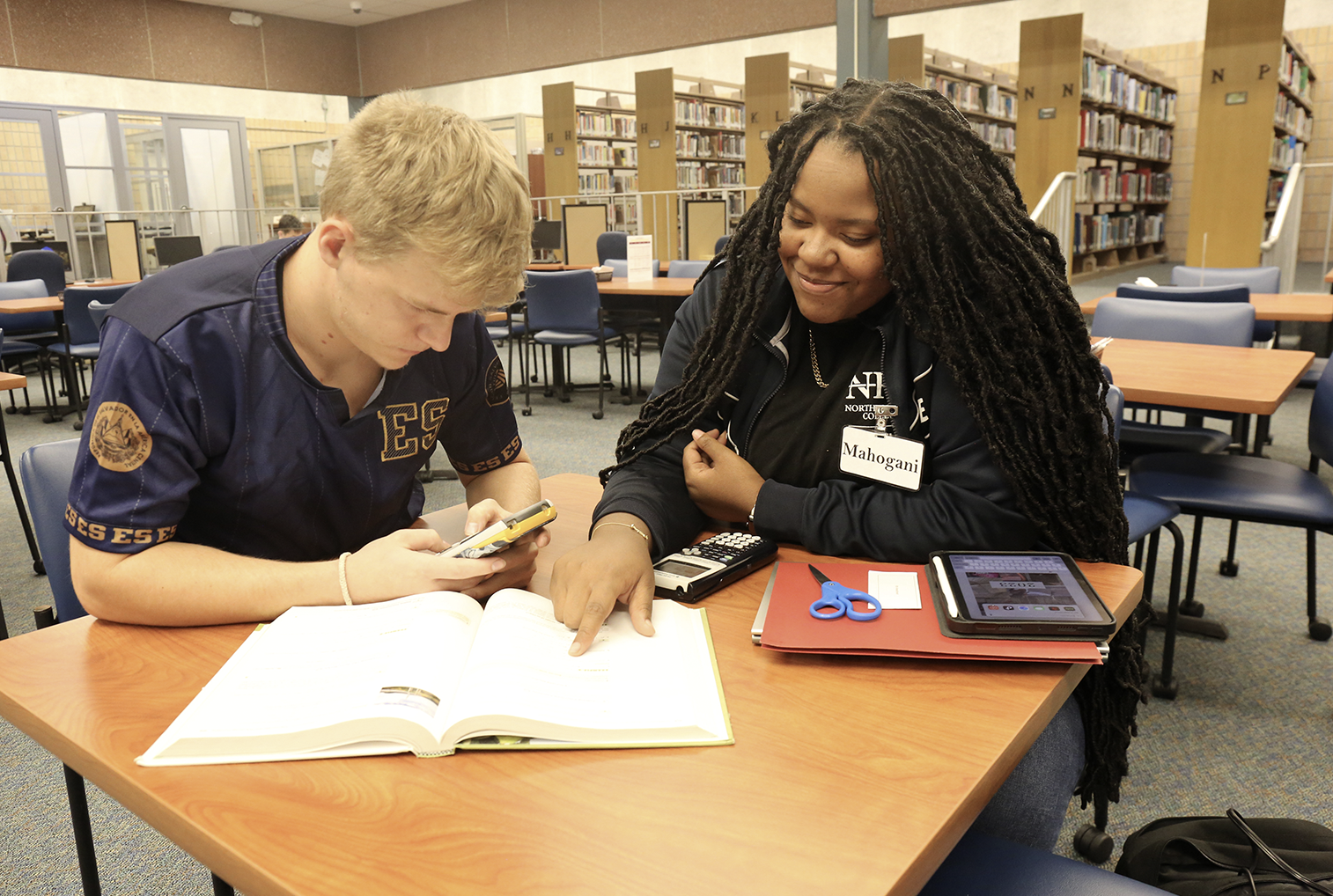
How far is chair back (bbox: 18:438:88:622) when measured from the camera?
118 centimetres

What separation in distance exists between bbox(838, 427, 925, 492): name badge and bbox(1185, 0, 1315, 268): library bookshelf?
6.43 metres

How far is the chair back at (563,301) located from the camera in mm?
5426

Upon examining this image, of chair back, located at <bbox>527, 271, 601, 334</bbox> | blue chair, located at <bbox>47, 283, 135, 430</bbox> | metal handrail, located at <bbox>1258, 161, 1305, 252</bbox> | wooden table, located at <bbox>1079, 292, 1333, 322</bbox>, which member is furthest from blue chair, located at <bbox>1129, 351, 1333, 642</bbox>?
blue chair, located at <bbox>47, 283, 135, 430</bbox>

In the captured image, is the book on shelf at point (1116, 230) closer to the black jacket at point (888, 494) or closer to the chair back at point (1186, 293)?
the chair back at point (1186, 293)

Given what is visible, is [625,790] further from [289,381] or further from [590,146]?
[590,146]

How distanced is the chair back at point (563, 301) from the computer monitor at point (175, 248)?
12.3ft

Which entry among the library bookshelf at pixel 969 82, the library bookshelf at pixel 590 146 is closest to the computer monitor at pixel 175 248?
the library bookshelf at pixel 590 146

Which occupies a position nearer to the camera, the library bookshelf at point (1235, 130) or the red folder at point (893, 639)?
the red folder at point (893, 639)

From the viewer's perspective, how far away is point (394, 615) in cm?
87

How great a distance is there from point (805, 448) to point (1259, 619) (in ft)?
6.45

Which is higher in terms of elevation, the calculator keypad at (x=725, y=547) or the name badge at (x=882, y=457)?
the name badge at (x=882, y=457)

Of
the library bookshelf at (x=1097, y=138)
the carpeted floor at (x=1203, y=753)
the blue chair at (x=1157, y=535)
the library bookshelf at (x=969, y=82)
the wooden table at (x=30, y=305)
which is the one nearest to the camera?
the carpeted floor at (x=1203, y=753)

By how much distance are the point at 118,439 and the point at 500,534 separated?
41 centimetres

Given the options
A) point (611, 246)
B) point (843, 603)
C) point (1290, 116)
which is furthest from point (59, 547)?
point (1290, 116)
